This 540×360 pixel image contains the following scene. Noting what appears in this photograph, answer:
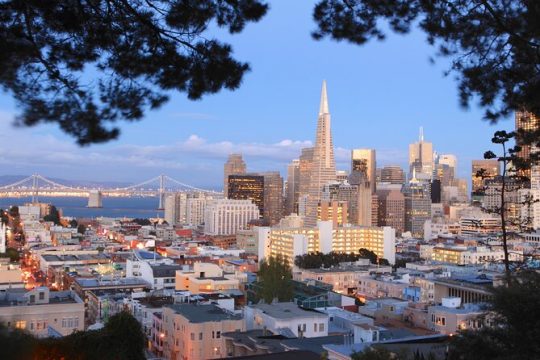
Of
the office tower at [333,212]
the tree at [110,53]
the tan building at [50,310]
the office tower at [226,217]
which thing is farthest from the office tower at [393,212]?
the tree at [110,53]

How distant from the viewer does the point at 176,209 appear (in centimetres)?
9050

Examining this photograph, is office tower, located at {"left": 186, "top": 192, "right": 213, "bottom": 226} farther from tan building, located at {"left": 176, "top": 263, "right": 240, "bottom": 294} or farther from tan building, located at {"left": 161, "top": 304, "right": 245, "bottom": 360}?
tan building, located at {"left": 161, "top": 304, "right": 245, "bottom": 360}

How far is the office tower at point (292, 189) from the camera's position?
8844 cm

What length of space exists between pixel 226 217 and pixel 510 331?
62.4m

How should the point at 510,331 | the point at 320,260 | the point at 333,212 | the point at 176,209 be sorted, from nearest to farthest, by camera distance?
the point at 510,331 < the point at 320,260 < the point at 333,212 < the point at 176,209

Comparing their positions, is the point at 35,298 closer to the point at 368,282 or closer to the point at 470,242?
the point at 368,282

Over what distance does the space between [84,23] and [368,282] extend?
2189 centimetres

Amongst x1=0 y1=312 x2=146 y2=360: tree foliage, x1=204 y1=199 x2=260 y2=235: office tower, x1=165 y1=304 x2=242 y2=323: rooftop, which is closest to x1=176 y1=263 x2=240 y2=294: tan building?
x1=165 y1=304 x2=242 y2=323: rooftop

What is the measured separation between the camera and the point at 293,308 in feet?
45.8

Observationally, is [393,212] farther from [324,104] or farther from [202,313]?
[202,313]

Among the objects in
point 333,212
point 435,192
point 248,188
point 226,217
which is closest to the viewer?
point 333,212

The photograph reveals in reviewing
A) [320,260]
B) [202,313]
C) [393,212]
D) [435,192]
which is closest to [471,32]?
[202,313]

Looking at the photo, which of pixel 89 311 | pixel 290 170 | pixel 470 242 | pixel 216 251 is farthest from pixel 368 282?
pixel 290 170

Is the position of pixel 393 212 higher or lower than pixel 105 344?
higher
